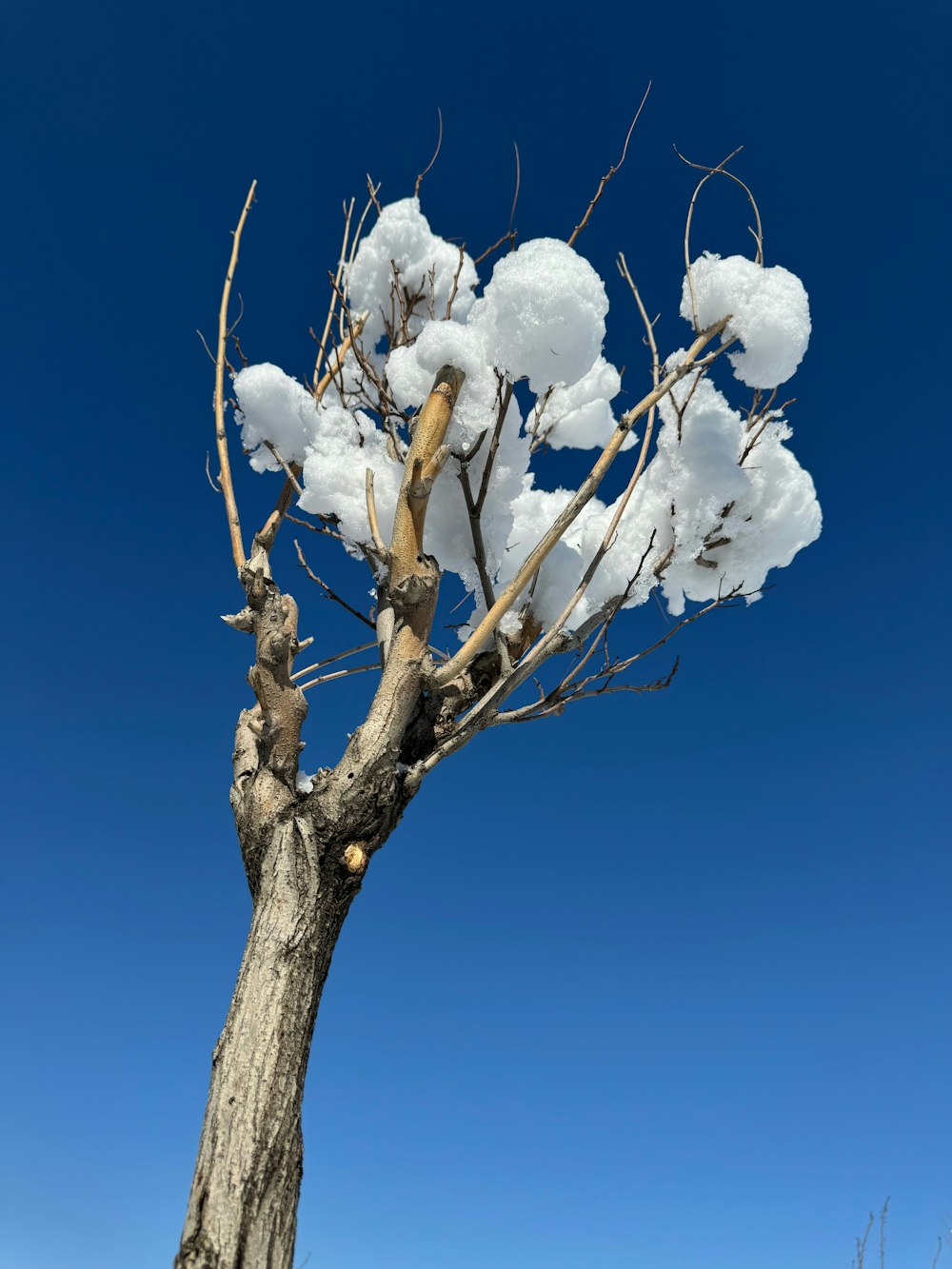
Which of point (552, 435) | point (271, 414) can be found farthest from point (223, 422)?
point (552, 435)

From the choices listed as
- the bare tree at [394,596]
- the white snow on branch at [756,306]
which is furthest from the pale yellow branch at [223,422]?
the white snow on branch at [756,306]

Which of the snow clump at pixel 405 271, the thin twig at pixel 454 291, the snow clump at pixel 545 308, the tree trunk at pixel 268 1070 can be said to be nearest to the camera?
the tree trunk at pixel 268 1070

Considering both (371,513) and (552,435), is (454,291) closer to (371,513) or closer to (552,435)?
(552,435)

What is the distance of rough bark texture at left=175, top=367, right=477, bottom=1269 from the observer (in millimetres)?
1797

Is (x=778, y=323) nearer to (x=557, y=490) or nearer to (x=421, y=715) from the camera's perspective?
(x=557, y=490)

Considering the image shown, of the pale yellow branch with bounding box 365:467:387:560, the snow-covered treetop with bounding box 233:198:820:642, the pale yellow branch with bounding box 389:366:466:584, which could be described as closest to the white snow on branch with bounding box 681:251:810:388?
the snow-covered treetop with bounding box 233:198:820:642

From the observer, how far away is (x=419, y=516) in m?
2.74

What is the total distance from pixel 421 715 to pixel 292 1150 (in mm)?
1234

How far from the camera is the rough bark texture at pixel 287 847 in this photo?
1.80 m

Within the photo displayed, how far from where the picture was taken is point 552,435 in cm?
332

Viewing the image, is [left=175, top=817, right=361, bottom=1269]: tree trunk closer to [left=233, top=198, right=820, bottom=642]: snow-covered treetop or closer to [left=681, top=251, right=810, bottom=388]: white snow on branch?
[left=233, top=198, right=820, bottom=642]: snow-covered treetop

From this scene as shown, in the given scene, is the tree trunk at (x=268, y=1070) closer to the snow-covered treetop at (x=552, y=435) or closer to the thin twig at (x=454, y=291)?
the snow-covered treetop at (x=552, y=435)

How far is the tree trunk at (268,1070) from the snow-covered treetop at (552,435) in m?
1.04

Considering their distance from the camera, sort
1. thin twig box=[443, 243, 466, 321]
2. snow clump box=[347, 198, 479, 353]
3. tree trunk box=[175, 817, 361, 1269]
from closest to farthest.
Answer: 1. tree trunk box=[175, 817, 361, 1269]
2. thin twig box=[443, 243, 466, 321]
3. snow clump box=[347, 198, 479, 353]
